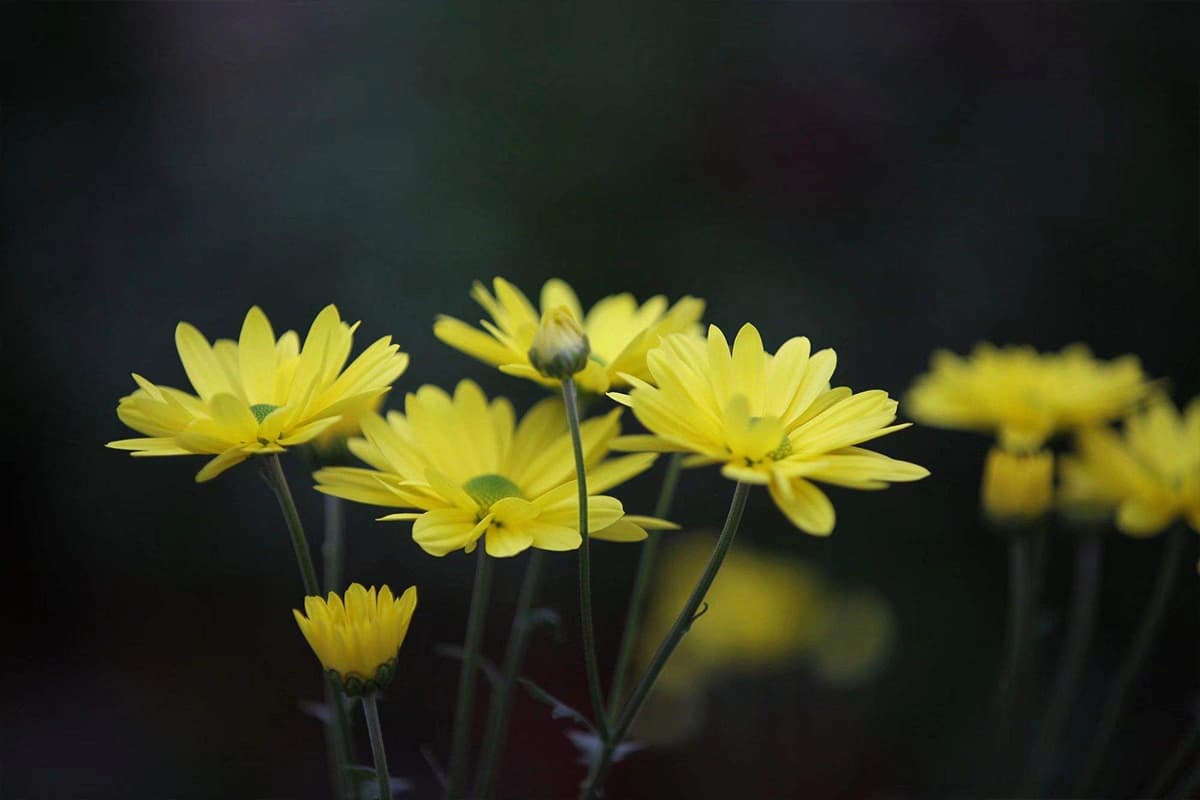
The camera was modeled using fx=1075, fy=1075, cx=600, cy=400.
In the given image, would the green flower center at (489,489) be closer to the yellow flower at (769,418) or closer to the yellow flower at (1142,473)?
the yellow flower at (769,418)

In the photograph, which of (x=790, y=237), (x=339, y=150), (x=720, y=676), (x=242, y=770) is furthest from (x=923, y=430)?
(x=242, y=770)

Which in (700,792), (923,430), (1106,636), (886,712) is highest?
(923,430)

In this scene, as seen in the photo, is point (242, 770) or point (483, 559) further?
point (242, 770)

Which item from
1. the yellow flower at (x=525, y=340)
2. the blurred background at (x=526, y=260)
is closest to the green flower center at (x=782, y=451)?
the yellow flower at (x=525, y=340)

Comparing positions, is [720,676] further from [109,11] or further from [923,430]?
[109,11]

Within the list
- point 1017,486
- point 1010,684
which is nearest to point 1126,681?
point 1010,684

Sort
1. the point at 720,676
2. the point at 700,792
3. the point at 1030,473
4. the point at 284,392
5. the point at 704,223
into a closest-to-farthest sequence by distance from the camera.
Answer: the point at 284,392, the point at 1030,473, the point at 720,676, the point at 700,792, the point at 704,223

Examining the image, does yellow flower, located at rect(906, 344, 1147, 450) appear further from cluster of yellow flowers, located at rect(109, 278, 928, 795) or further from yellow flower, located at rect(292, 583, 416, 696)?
yellow flower, located at rect(292, 583, 416, 696)

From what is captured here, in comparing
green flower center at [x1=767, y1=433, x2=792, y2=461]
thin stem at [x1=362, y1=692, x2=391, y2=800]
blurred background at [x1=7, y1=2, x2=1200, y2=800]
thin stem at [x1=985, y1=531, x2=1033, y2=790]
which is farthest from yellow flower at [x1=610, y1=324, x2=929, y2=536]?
blurred background at [x1=7, y1=2, x2=1200, y2=800]
